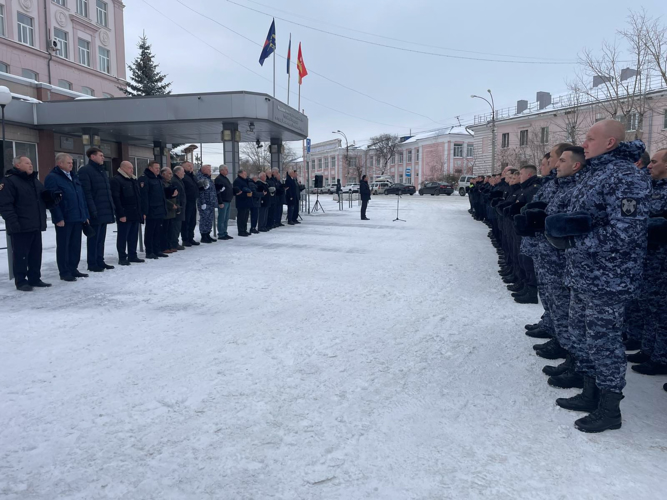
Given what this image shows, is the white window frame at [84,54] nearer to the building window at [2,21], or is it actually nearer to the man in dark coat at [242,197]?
the building window at [2,21]

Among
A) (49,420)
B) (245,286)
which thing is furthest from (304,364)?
(245,286)

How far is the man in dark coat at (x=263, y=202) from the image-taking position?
14.5 m

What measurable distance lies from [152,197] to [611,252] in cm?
856

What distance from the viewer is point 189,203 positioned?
11.5 m

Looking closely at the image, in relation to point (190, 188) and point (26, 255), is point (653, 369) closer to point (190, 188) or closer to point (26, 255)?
point (26, 255)

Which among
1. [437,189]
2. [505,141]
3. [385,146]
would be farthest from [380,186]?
[385,146]

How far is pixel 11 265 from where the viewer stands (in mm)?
7613

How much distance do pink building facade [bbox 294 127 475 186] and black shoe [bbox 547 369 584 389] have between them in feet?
201

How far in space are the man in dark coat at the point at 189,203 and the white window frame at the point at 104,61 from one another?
29.7 metres

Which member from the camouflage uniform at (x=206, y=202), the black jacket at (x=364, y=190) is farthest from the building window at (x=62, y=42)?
the camouflage uniform at (x=206, y=202)

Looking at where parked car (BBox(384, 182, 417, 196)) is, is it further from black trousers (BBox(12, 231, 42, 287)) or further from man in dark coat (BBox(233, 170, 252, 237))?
black trousers (BBox(12, 231, 42, 287))

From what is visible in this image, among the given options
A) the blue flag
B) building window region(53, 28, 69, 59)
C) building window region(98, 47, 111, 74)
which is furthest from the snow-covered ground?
building window region(98, 47, 111, 74)

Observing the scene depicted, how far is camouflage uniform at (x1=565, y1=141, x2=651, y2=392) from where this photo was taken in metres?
3.14

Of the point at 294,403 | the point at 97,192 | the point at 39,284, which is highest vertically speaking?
the point at 97,192
